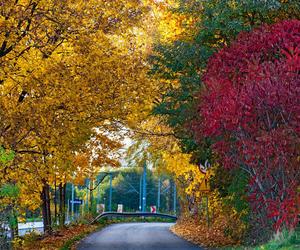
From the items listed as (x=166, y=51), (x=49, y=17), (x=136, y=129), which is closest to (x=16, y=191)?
(x=49, y=17)

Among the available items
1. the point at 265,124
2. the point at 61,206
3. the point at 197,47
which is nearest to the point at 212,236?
the point at 197,47

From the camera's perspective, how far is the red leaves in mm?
12688

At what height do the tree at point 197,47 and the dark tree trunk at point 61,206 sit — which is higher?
the tree at point 197,47

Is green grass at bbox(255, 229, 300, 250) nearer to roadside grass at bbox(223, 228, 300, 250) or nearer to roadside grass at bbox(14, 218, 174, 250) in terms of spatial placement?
roadside grass at bbox(223, 228, 300, 250)

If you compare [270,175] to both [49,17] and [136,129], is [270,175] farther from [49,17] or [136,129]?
[136,129]

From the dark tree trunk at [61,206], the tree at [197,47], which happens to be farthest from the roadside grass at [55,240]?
the tree at [197,47]

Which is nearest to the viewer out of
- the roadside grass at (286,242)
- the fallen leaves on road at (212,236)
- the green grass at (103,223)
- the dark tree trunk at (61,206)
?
the roadside grass at (286,242)

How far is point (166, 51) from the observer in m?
20.0

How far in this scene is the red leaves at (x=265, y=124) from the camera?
12.7 m

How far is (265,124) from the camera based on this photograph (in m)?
13.4

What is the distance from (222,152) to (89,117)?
5.44 meters

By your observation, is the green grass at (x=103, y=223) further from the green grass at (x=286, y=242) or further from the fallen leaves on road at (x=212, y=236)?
the green grass at (x=286, y=242)

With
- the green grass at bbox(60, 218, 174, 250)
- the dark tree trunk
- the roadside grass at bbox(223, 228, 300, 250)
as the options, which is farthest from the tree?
the dark tree trunk

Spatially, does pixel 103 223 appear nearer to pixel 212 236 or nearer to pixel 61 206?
pixel 61 206
